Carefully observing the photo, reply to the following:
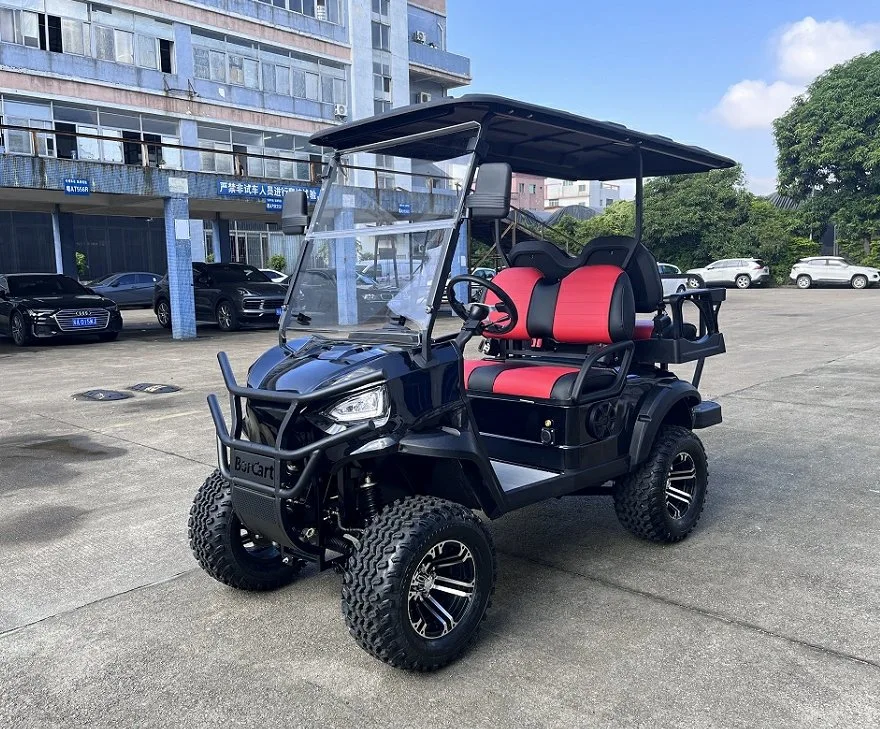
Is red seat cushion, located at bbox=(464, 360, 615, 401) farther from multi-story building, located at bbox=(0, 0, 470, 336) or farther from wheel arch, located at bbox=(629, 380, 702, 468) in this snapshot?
multi-story building, located at bbox=(0, 0, 470, 336)

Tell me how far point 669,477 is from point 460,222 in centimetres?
194

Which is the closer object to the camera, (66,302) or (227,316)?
(66,302)

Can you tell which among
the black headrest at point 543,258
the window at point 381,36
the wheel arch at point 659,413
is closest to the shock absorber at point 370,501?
the wheel arch at point 659,413

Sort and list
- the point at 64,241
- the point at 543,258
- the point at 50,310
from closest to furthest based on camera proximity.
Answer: the point at 543,258
the point at 50,310
the point at 64,241

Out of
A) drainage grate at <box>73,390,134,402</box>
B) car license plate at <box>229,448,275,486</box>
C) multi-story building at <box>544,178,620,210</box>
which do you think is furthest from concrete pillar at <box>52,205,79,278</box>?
car license plate at <box>229,448,275,486</box>

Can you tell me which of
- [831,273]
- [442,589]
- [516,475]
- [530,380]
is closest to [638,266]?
[530,380]

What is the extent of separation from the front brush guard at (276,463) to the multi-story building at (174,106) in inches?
554

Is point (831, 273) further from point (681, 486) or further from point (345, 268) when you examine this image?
point (345, 268)

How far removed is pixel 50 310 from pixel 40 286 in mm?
1219

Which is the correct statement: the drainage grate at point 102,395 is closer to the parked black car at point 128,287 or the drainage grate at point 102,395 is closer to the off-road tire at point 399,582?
the off-road tire at point 399,582

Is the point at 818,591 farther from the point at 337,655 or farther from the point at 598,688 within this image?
the point at 337,655

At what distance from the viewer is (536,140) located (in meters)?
4.47

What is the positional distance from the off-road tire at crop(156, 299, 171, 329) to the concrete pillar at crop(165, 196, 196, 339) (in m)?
2.53

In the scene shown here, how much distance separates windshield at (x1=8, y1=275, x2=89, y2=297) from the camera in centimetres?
1606
